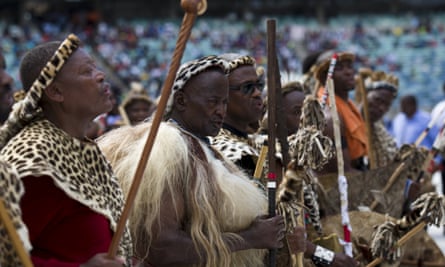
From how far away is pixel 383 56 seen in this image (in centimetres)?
3362

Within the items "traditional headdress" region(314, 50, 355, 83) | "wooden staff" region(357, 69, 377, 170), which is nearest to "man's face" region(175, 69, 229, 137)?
"traditional headdress" region(314, 50, 355, 83)

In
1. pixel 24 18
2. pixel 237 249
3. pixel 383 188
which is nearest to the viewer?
pixel 237 249

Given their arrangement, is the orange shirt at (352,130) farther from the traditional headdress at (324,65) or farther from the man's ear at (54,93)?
the man's ear at (54,93)

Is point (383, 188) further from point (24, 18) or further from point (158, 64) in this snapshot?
point (24, 18)

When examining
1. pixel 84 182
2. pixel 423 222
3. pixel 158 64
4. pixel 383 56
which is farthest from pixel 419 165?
pixel 383 56

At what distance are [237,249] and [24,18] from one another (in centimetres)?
3134

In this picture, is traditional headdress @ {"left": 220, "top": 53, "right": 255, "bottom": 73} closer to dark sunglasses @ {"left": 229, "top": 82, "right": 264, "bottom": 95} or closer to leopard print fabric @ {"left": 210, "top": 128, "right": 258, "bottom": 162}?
dark sunglasses @ {"left": 229, "top": 82, "right": 264, "bottom": 95}

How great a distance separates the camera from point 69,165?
296cm

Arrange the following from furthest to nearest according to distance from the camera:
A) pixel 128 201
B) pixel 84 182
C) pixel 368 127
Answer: pixel 368 127, pixel 84 182, pixel 128 201

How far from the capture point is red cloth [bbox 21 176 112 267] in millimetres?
2850

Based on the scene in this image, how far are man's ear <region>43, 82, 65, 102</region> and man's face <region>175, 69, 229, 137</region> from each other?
0.99 meters

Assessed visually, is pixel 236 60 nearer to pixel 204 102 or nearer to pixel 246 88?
pixel 246 88

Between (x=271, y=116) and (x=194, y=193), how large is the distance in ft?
1.68

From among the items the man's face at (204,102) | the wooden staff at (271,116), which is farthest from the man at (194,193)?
the wooden staff at (271,116)
